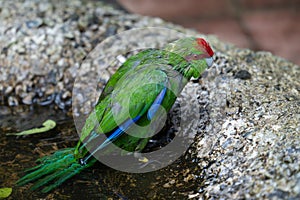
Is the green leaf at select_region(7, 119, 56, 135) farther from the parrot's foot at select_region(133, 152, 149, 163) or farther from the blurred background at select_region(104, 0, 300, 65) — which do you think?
the blurred background at select_region(104, 0, 300, 65)

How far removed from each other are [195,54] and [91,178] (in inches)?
17.5

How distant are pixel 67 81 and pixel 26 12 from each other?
0.44 meters

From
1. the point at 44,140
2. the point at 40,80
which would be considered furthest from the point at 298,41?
the point at 44,140

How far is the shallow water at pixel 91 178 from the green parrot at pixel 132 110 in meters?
0.03

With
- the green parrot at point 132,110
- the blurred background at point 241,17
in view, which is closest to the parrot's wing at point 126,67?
the green parrot at point 132,110

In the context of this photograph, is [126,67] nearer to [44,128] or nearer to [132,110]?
[132,110]

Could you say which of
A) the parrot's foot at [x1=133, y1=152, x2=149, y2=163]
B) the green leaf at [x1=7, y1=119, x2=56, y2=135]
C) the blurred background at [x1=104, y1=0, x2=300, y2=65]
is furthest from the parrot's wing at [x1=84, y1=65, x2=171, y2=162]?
the blurred background at [x1=104, y1=0, x2=300, y2=65]

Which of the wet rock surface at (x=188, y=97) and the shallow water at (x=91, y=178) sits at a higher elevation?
the wet rock surface at (x=188, y=97)

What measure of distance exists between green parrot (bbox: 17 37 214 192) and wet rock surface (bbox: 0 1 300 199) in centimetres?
6

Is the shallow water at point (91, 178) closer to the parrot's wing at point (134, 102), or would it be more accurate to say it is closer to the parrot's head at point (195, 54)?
the parrot's wing at point (134, 102)

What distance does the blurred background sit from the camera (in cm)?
346

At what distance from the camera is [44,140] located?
1619 mm

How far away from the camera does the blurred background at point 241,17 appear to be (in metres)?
3.46

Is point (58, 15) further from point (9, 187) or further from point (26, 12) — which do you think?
point (9, 187)
